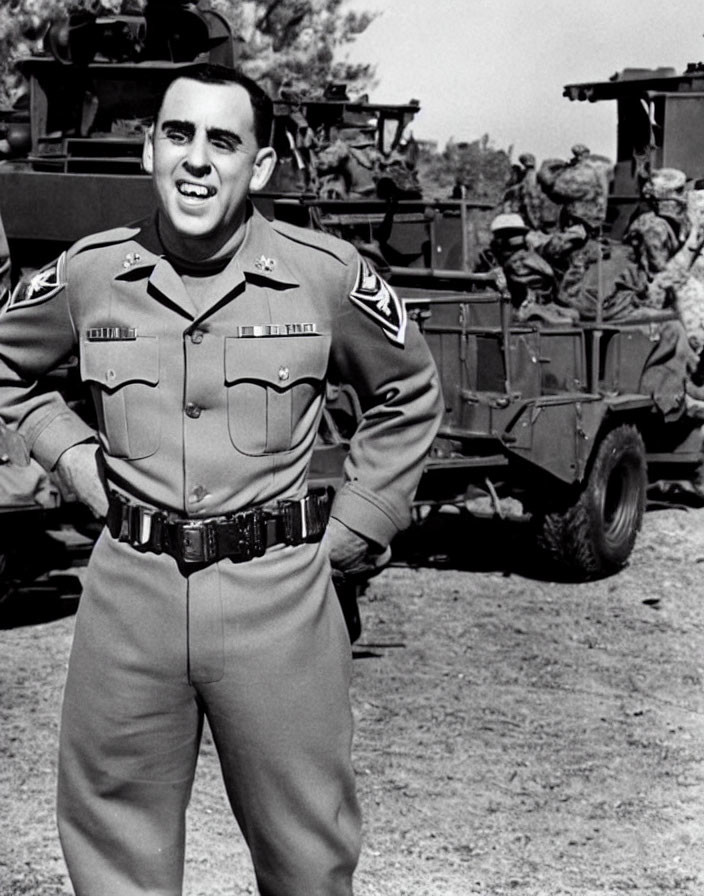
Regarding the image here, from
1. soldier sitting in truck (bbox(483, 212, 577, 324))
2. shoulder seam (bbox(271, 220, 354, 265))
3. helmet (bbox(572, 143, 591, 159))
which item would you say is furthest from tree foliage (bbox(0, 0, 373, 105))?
shoulder seam (bbox(271, 220, 354, 265))

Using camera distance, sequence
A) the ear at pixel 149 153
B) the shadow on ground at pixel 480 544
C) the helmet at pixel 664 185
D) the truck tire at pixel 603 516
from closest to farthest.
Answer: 1. the ear at pixel 149 153
2. the truck tire at pixel 603 516
3. the shadow on ground at pixel 480 544
4. the helmet at pixel 664 185

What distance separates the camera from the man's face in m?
2.84

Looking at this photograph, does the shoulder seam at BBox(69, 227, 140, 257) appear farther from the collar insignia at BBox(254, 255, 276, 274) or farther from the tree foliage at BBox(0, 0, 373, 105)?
the tree foliage at BBox(0, 0, 373, 105)

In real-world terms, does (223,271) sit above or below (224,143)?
below

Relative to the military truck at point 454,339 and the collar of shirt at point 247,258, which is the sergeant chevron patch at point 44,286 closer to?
the collar of shirt at point 247,258

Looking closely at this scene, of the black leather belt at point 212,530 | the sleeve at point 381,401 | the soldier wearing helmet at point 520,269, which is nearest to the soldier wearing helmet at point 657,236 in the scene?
the soldier wearing helmet at point 520,269

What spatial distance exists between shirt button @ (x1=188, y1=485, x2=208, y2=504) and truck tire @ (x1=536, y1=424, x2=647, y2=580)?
5464 mm

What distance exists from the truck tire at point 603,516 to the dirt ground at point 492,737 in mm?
144

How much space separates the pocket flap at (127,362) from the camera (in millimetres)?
2910

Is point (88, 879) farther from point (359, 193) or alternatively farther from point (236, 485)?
point (359, 193)

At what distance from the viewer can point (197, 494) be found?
114 inches

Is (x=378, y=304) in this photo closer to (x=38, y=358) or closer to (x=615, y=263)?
(x=38, y=358)

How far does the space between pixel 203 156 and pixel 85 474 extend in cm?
61

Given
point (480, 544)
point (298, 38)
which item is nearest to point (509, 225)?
point (480, 544)
